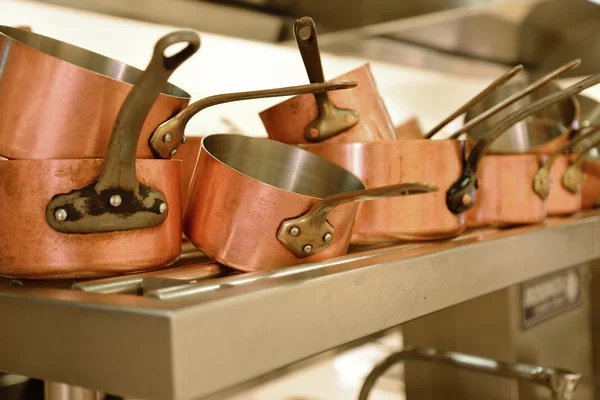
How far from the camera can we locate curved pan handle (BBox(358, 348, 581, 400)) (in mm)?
985

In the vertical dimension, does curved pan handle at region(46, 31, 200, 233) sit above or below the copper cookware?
below

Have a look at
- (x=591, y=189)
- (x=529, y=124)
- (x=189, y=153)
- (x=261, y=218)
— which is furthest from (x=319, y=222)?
(x=591, y=189)

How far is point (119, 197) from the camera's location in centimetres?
52

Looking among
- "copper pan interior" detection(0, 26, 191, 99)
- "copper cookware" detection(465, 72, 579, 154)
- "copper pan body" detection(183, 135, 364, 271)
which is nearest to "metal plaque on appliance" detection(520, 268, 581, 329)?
"copper cookware" detection(465, 72, 579, 154)

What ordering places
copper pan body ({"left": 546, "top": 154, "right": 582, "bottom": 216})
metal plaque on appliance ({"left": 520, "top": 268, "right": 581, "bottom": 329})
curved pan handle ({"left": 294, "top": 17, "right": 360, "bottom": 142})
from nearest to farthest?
curved pan handle ({"left": 294, "top": 17, "right": 360, "bottom": 142}) → copper pan body ({"left": 546, "top": 154, "right": 582, "bottom": 216}) → metal plaque on appliance ({"left": 520, "top": 268, "right": 581, "bottom": 329})

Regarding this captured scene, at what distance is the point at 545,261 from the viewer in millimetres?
865

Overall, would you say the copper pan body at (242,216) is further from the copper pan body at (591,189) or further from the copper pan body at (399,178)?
the copper pan body at (591,189)

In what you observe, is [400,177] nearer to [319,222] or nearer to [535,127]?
[319,222]

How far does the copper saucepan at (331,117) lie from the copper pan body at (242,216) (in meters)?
0.17

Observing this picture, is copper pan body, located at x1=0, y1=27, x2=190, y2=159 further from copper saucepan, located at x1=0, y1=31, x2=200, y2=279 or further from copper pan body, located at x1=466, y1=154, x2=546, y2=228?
copper pan body, located at x1=466, y1=154, x2=546, y2=228

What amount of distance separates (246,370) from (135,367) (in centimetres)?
8

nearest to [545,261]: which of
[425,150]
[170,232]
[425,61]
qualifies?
[425,150]

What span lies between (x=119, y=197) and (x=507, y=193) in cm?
62

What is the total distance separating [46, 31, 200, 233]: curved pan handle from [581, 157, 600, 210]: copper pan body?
3.28ft
